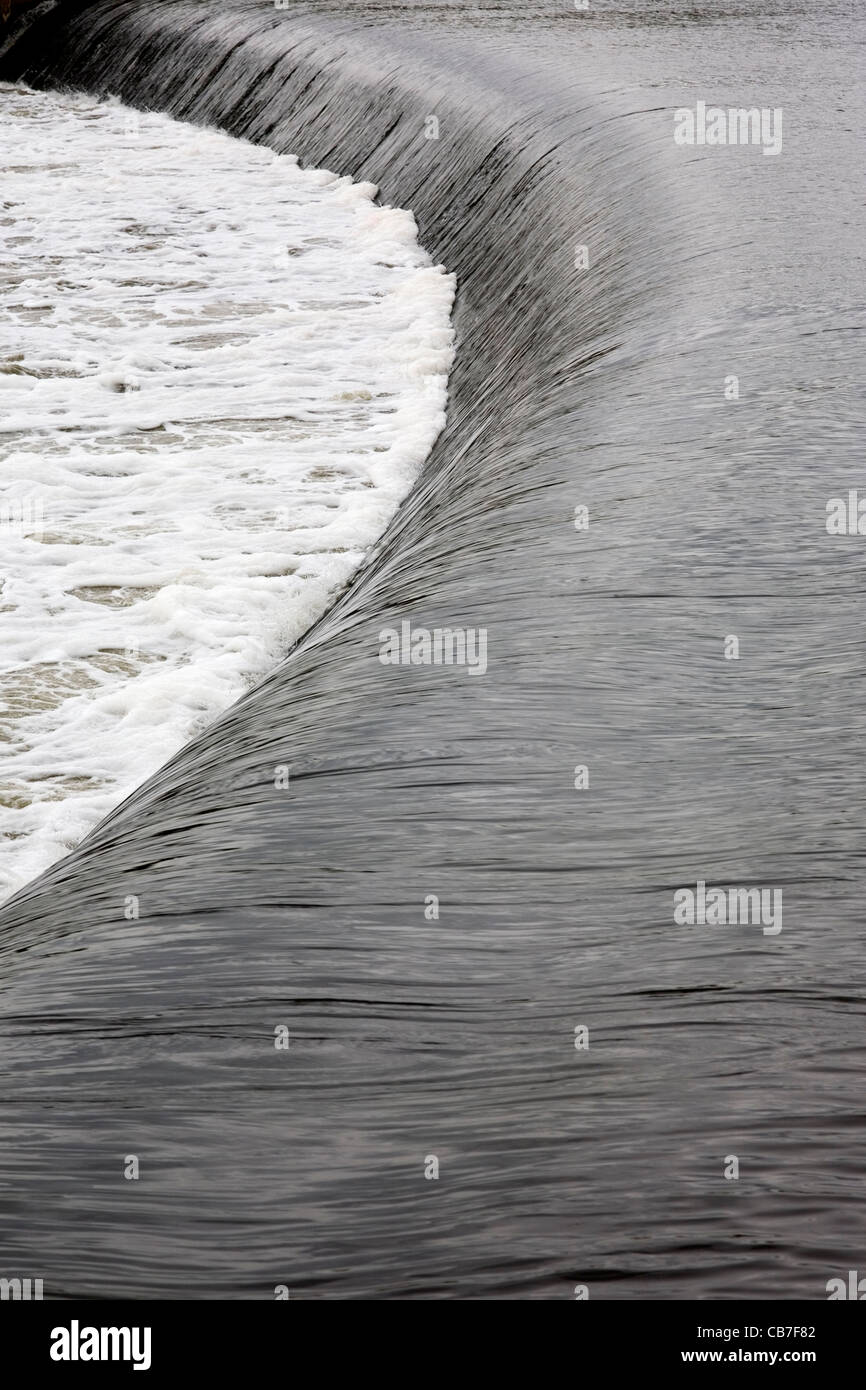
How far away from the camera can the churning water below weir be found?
1762mm

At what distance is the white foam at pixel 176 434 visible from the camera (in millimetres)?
4516

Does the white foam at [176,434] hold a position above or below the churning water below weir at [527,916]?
above

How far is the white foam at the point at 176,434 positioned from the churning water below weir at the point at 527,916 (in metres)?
0.58

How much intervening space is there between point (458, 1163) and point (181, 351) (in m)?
6.69

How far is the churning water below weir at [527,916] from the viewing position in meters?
1.76

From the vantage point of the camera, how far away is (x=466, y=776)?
107 inches

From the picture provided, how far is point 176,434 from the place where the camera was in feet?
22.4

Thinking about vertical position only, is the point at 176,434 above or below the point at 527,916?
above

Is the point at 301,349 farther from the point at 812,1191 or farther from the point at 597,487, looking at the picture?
the point at 812,1191

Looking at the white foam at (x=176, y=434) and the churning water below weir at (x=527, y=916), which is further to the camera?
the white foam at (x=176, y=434)

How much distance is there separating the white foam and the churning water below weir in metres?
0.58

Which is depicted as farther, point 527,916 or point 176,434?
point 176,434

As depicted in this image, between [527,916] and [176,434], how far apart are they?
492 centimetres

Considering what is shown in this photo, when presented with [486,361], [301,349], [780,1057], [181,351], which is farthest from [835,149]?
[780,1057]
